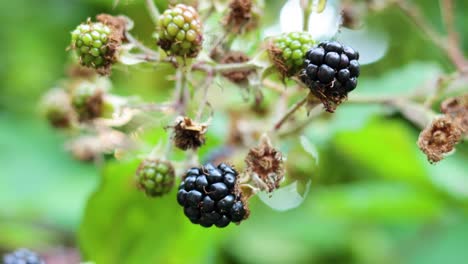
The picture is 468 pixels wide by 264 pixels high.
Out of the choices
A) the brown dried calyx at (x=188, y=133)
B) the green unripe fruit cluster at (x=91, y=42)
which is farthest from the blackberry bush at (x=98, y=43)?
the brown dried calyx at (x=188, y=133)

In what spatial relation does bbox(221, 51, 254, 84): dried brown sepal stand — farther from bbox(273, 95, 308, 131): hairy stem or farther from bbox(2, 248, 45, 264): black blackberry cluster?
bbox(2, 248, 45, 264): black blackberry cluster

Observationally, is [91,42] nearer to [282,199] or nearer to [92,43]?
[92,43]

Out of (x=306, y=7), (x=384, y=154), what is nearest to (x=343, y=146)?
(x=384, y=154)

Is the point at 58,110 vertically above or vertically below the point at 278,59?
above

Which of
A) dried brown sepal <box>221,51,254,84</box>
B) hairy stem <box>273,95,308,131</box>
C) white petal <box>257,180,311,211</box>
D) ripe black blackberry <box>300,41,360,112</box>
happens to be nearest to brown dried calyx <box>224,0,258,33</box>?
dried brown sepal <box>221,51,254,84</box>

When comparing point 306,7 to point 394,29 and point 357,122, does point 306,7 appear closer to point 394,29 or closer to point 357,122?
point 357,122

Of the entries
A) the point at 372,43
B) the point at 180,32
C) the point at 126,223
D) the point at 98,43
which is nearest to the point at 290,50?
the point at 180,32
